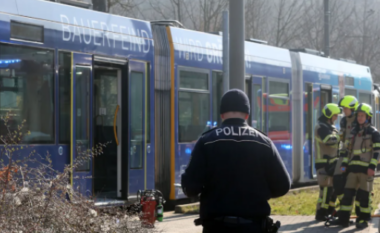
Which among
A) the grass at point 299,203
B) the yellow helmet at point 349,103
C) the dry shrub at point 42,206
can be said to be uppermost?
the yellow helmet at point 349,103

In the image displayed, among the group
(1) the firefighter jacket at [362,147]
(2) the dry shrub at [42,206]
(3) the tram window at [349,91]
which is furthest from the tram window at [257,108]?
(2) the dry shrub at [42,206]

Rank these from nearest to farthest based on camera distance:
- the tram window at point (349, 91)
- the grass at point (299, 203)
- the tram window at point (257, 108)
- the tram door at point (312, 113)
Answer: the grass at point (299, 203) → the tram window at point (257, 108) → the tram door at point (312, 113) → the tram window at point (349, 91)

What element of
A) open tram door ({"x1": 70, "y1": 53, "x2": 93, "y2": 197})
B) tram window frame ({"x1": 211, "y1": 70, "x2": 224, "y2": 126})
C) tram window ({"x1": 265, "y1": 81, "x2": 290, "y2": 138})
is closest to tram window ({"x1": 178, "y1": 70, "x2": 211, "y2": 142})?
tram window frame ({"x1": 211, "y1": 70, "x2": 224, "y2": 126})

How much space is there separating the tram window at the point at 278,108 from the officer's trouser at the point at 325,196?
4.89m

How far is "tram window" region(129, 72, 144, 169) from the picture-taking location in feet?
38.8

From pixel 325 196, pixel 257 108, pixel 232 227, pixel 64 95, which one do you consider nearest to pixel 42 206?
pixel 232 227

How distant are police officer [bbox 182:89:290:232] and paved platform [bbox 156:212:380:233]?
Answer: 5.18 meters

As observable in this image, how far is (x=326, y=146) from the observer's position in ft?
37.7

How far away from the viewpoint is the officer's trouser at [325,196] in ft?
37.4

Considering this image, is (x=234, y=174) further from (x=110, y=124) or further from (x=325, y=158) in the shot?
(x=110, y=124)

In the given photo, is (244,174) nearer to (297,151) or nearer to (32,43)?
(32,43)

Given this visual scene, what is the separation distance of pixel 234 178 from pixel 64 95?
19.7ft

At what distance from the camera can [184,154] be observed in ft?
43.1

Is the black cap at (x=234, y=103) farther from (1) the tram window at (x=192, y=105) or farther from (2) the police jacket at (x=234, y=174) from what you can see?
(1) the tram window at (x=192, y=105)
